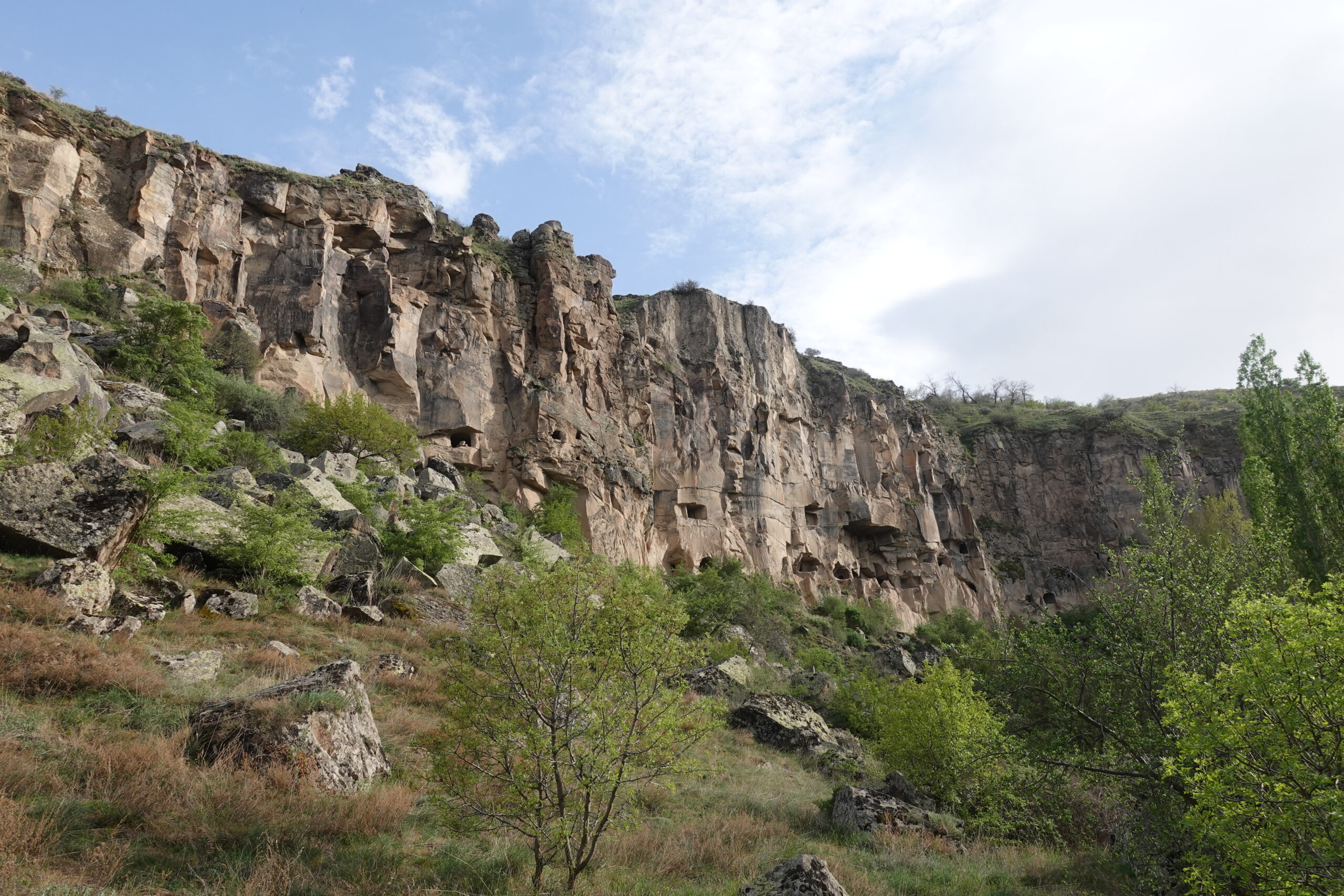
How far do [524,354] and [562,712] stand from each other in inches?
1127

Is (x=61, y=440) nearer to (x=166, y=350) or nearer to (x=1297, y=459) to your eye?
(x=166, y=350)

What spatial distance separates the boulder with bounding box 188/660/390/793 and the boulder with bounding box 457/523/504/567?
9963 mm

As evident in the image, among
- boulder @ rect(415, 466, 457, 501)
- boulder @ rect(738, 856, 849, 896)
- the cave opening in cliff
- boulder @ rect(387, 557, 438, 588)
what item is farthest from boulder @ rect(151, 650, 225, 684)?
the cave opening in cliff

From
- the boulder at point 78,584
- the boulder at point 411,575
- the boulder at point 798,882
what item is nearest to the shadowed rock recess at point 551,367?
the boulder at point 411,575

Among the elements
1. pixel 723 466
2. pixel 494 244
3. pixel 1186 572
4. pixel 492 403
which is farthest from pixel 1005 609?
pixel 1186 572

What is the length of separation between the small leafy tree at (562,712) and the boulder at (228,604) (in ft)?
22.2

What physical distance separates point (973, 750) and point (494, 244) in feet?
109

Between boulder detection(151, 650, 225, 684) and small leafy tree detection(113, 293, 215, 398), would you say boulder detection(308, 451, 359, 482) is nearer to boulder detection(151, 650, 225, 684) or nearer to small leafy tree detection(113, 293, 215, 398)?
small leafy tree detection(113, 293, 215, 398)

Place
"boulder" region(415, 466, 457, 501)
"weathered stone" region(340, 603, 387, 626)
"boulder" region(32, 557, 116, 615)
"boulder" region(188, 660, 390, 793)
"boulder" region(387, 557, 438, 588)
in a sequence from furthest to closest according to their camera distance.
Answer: "boulder" region(415, 466, 457, 501) → "boulder" region(387, 557, 438, 588) → "weathered stone" region(340, 603, 387, 626) → "boulder" region(32, 557, 116, 615) → "boulder" region(188, 660, 390, 793)

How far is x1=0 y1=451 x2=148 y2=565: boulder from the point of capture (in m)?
9.05

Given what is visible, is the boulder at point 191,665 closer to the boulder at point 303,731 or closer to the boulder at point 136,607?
the boulder at point 136,607

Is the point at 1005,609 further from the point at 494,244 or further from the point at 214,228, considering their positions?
the point at 214,228

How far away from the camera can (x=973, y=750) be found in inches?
406

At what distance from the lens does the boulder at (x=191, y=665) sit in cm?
828
